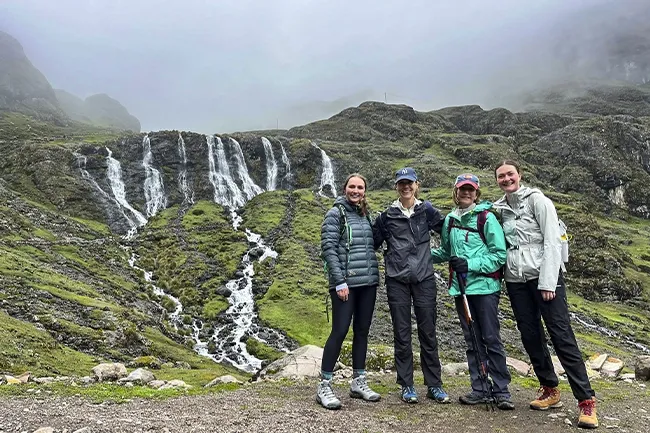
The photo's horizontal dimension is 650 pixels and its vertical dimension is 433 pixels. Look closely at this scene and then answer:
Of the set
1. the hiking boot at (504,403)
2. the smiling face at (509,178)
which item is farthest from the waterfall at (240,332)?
the smiling face at (509,178)

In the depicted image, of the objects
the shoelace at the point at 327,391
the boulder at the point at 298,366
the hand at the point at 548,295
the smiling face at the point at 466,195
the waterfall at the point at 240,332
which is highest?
the smiling face at the point at 466,195

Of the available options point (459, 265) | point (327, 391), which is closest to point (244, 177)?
point (327, 391)

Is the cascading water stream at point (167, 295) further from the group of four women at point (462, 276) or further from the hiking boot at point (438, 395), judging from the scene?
the hiking boot at point (438, 395)

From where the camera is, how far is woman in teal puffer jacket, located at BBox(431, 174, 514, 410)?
32.4ft

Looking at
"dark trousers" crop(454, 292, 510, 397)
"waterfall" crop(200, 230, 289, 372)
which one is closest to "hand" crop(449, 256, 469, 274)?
"dark trousers" crop(454, 292, 510, 397)

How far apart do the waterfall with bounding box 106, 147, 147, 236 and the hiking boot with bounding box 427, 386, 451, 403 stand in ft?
280

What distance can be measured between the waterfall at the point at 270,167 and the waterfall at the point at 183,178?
66.9 ft

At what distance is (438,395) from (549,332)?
285 centimetres

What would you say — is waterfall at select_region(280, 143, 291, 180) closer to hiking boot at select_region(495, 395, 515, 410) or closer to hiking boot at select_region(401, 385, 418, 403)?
hiking boot at select_region(401, 385, 418, 403)

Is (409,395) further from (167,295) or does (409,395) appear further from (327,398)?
(167,295)

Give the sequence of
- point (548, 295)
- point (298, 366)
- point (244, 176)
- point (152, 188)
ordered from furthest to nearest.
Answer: point (244, 176) < point (152, 188) < point (298, 366) < point (548, 295)

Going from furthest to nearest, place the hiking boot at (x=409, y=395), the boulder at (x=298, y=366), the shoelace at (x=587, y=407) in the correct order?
the boulder at (x=298, y=366)
the hiking boot at (x=409, y=395)
the shoelace at (x=587, y=407)

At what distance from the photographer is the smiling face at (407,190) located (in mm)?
10664

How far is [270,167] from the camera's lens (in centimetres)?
12550
